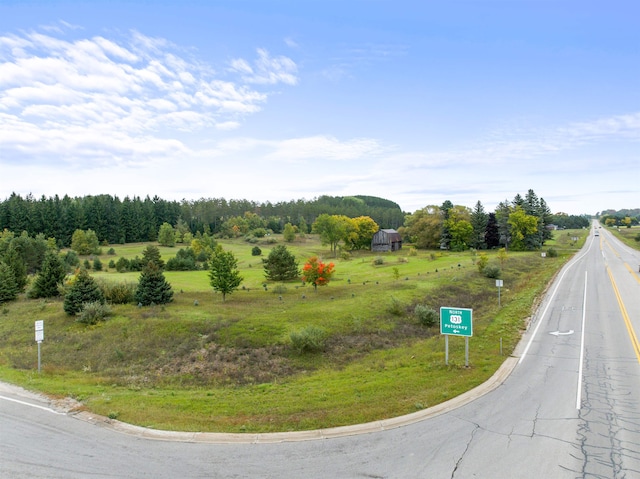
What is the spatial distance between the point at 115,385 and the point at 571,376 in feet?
61.1

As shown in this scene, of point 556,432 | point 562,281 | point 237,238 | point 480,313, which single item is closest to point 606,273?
point 562,281

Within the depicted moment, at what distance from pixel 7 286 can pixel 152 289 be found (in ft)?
49.6

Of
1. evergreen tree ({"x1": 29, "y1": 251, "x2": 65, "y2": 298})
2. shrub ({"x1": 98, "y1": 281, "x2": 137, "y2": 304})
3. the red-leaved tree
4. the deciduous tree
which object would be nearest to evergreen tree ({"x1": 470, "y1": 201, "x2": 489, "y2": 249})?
the deciduous tree

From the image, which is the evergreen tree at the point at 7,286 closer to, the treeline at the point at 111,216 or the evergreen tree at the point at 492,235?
the treeline at the point at 111,216

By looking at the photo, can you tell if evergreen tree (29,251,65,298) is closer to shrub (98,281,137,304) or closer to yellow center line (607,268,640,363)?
shrub (98,281,137,304)

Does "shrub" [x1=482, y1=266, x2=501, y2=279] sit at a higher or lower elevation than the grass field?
higher

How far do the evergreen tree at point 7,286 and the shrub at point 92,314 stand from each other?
12753 millimetres

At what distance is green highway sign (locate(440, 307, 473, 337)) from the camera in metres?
14.5

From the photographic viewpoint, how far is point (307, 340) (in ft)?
69.1

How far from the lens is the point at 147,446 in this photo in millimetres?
8719

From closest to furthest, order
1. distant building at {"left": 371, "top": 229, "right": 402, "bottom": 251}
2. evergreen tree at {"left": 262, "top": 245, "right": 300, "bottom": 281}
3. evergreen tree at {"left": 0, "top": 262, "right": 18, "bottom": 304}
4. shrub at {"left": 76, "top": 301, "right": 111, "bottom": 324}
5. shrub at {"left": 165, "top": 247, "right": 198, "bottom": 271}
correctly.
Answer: shrub at {"left": 76, "top": 301, "right": 111, "bottom": 324} < evergreen tree at {"left": 0, "top": 262, "right": 18, "bottom": 304} < evergreen tree at {"left": 262, "top": 245, "right": 300, "bottom": 281} < shrub at {"left": 165, "top": 247, "right": 198, "bottom": 271} < distant building at {"left": 371, "top": 229, "right": 402, "bottom": 251}

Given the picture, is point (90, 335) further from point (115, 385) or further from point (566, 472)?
point (566, 472)

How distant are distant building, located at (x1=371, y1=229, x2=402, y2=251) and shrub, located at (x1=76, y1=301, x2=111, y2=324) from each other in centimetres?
6962

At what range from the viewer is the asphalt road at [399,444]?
7.74m
